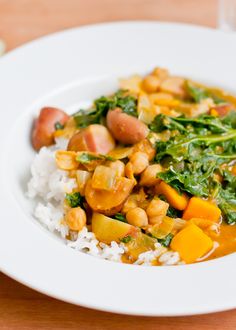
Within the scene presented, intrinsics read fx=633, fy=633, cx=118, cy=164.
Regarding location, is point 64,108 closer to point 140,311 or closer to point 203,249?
point 203,249

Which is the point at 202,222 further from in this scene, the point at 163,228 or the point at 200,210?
the point at 163,228

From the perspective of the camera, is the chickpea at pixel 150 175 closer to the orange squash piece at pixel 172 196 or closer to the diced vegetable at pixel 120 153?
the orange squash piece at pixel 172 196

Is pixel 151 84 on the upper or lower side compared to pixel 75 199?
upper

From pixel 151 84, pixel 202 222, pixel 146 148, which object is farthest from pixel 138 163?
pixel 151 84

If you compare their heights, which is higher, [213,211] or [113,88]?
[113,88]

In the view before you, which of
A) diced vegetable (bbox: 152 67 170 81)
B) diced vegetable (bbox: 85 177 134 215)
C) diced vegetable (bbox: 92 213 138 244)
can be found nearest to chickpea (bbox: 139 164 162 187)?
diced vegetable (bbox: 85 177 134 215)

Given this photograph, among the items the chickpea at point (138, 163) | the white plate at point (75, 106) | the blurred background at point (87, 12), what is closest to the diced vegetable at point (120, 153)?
the chickpea at point (138, 163)

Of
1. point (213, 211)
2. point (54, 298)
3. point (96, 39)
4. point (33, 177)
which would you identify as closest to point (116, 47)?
point (96, 39)
